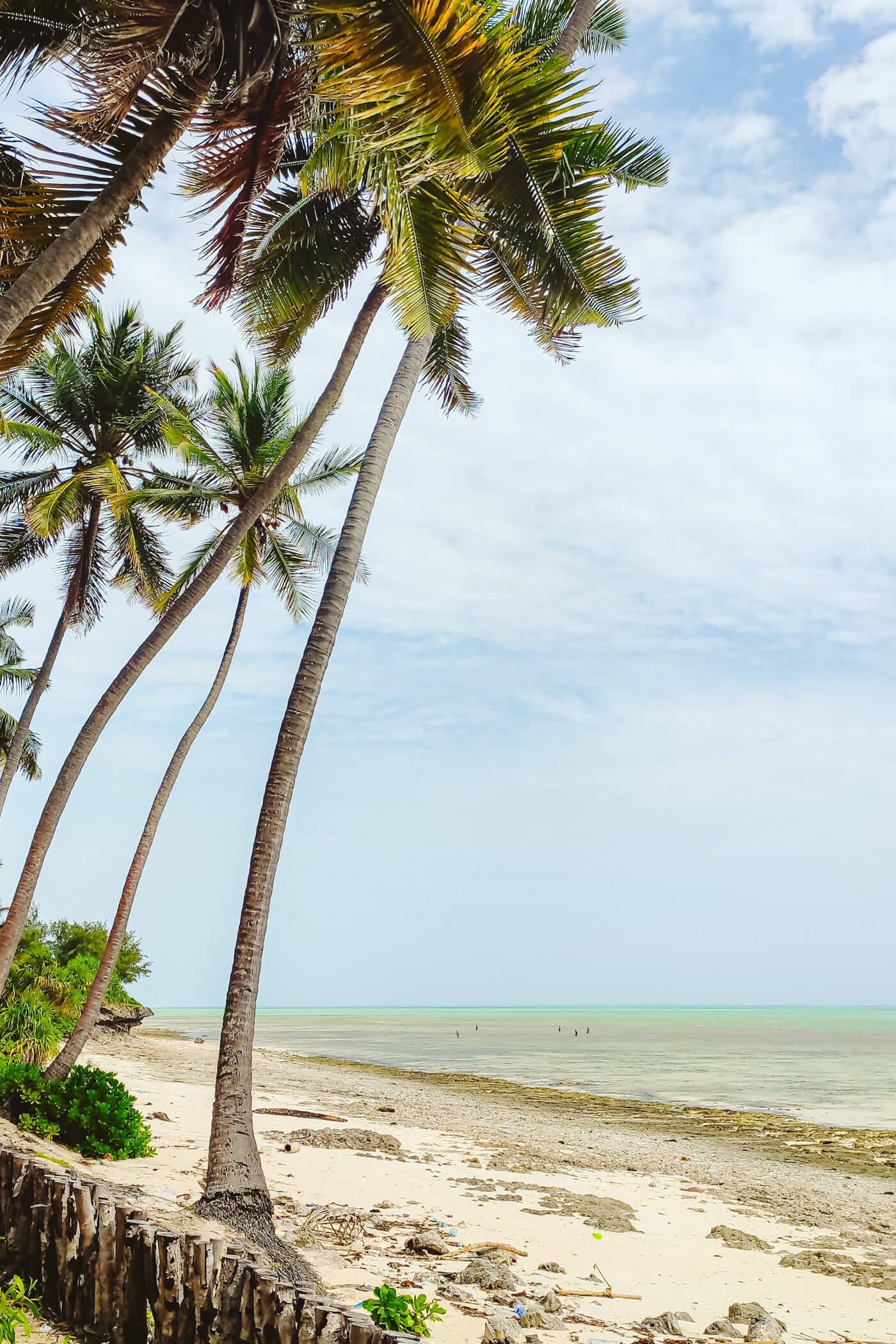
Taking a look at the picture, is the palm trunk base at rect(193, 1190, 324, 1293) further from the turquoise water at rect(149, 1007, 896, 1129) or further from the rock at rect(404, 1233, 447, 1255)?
the turquoise water at rect(149, 1007, 896, 1129)

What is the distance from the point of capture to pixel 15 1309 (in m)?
4.30

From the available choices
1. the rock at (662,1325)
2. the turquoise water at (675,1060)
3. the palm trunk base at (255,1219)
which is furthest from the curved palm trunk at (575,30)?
the turquoise water at (675,1060)

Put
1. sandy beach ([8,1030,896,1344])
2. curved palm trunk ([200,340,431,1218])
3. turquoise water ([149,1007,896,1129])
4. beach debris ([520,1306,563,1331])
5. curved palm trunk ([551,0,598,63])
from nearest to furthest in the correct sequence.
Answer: beach debris ([520,1306,563,1331]) < sandy beach ([8,1030,896,1344]) < curved palm trunk ([200,340,431,1218]) < curved palm trunk ([551,0,598,63]) < turquoise water ([149,1007,896,1129])

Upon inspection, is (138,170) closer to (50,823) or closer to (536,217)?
(536,217)

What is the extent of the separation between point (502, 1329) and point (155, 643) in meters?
8.77

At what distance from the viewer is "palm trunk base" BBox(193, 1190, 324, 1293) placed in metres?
6.17

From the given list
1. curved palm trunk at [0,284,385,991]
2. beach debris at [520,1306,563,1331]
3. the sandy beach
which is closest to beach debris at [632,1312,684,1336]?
the sandy beach

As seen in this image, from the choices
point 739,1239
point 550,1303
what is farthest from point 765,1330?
point 739,1239

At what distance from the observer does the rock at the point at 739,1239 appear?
8.75 metres

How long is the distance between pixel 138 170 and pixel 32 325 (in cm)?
155

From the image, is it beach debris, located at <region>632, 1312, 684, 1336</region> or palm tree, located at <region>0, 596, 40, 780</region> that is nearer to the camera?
beach debris, located at <region>632, 1312, 684, 1336</region>

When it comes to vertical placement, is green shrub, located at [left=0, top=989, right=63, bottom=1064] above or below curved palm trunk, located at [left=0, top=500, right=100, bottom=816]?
below

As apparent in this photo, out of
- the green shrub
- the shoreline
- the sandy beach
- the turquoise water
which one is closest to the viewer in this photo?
the sandy beach

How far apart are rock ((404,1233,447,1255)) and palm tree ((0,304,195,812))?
10823 millimetres
